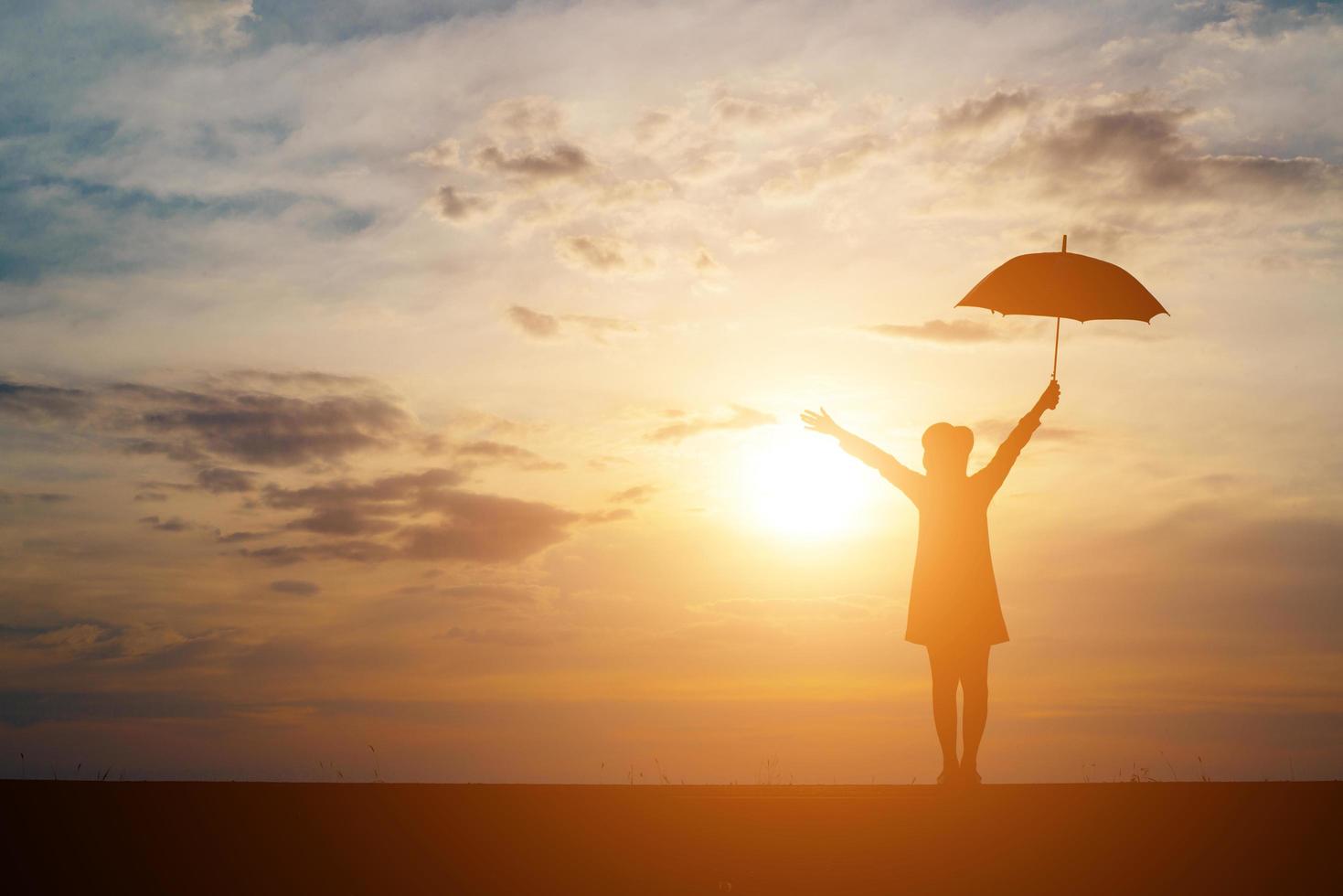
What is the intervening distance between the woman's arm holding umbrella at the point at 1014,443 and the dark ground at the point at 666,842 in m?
2.66

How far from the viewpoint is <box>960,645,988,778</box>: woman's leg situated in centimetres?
1141

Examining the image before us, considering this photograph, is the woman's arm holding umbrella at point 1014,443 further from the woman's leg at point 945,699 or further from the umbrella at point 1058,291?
the woman's leg at point 945,699

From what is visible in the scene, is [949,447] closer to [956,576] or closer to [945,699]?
[956,576]

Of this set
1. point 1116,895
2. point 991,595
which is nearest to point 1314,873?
point 1116,895

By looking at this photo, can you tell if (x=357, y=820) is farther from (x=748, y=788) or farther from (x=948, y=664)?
(x=948, y=664)

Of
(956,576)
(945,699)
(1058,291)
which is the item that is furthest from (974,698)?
(1058,291)

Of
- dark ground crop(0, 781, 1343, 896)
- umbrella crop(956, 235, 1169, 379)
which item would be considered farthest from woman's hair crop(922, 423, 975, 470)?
dark ground crop(0, 781, 1343, 896)

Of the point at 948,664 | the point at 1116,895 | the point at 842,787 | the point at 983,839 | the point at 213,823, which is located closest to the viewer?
the point at 1116,895

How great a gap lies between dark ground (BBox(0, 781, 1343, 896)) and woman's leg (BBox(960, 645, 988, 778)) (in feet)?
1.67

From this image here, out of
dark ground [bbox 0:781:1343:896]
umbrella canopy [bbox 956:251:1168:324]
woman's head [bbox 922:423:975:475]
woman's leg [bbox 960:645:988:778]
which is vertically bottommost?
dark ground [bbox 0:781:1343:896]

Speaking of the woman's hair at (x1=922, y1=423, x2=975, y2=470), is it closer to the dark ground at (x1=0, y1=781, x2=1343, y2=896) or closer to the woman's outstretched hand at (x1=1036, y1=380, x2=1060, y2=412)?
the woman's outstretched hand at (x1=1036, y1=380, x2=1060, y2=412)

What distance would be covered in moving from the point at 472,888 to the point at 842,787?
19.0 feet

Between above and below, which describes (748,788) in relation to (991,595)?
below

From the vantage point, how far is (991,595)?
11.8 meters
